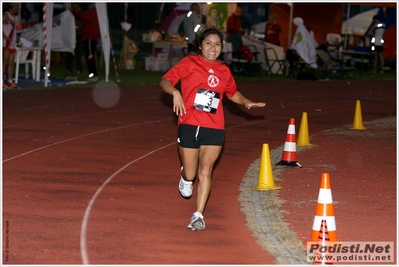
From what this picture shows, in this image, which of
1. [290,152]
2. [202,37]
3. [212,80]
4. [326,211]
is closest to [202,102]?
[212,80]

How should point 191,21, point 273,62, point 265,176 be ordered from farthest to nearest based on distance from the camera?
point 273,62, point 191,21, point 265,176

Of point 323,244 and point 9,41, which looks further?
point 9,41

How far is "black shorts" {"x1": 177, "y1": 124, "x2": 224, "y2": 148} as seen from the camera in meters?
7.58

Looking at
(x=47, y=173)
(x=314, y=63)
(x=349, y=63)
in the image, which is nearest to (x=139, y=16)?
(x=349, y=63)

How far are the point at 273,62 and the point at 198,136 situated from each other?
21.6 m

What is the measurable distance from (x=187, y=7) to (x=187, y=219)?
2717 centimetres

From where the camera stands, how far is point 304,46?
28.0 m

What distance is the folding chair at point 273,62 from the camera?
28.5 metres

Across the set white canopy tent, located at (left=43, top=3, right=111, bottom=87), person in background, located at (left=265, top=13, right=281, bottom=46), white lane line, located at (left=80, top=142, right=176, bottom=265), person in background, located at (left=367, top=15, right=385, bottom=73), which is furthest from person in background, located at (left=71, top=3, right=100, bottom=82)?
white lane line, located at (left=80, top=142, right=176, bottom=265)

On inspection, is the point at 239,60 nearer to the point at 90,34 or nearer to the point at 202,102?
the point at 90,34

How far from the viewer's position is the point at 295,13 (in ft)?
113

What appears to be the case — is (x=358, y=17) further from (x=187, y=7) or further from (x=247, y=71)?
(x=247, y=71)

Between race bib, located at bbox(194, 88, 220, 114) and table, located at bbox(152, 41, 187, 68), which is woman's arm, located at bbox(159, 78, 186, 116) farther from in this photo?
table, located at bbox(152, 41, 187, 68)

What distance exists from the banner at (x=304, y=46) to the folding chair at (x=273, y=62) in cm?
73
